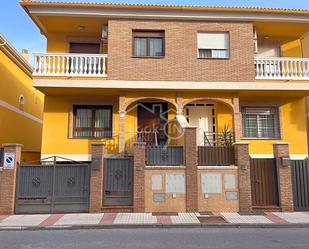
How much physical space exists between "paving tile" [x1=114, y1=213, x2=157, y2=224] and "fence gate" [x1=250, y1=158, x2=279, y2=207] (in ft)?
12.8

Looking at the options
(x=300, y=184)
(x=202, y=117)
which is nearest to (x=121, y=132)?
(x=202, y=117)

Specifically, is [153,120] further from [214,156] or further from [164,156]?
[214,156]

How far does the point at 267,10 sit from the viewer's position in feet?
44.5

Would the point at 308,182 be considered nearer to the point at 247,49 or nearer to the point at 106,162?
the point at 247,49

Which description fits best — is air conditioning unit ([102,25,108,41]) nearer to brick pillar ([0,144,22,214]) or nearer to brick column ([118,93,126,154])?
brick column ([118,93,126,154])

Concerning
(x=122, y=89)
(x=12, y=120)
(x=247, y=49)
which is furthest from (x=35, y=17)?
(x=247, y=49)

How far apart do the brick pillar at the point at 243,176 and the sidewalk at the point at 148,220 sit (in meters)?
0.50

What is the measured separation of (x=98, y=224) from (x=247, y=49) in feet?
31.9

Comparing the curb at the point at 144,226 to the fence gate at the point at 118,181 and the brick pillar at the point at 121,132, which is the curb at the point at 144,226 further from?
the brick pillar at the point at 121,132

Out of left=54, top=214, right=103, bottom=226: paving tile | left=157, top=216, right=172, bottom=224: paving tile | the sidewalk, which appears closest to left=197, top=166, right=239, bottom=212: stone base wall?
the sidewalk

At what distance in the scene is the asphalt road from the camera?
699 cm

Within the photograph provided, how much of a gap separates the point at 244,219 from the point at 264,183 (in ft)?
6.70

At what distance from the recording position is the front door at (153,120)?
14.2 meters

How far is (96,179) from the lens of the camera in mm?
10734
